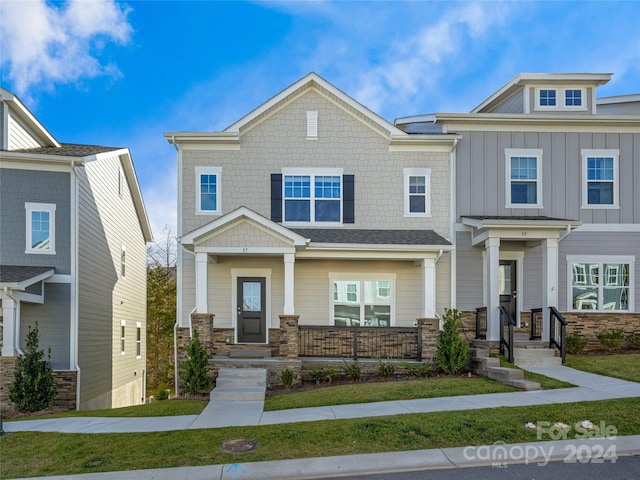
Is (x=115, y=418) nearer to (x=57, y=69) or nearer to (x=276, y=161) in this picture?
(x=276, y=161)

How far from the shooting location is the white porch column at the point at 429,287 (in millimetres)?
12430

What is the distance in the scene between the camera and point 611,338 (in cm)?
1332

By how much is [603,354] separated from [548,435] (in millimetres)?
7768

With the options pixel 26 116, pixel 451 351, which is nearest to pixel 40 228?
pixel 26 116

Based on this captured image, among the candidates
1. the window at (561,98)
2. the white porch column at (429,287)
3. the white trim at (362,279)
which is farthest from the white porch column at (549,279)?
the window at (561,98)

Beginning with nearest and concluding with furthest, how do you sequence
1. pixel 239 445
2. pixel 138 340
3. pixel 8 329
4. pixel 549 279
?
pixel 239 445, pixel 8 329, pixel 549 279, pixel 138 340

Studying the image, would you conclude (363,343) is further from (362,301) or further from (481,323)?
(481,323)

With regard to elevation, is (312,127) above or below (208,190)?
above

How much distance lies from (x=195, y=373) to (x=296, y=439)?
459cm

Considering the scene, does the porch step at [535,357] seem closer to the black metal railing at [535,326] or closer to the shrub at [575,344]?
the shrub at [575,344]

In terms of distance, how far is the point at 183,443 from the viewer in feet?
22.6

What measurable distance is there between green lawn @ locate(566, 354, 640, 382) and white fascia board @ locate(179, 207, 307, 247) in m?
7.19

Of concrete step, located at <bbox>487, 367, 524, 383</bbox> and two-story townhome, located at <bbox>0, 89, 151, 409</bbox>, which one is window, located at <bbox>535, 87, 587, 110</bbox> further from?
two-story townhome, located at <bbox>0, 89, 151, 409</bbox>

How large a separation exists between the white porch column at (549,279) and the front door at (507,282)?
129cm
